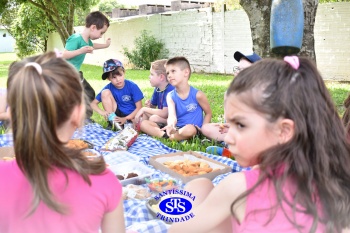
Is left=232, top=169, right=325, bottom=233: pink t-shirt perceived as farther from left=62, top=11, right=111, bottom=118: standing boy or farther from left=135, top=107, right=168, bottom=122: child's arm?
left=62, top=11, right=111, bottom=118: standing boy

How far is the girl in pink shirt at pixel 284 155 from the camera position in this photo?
1187mm

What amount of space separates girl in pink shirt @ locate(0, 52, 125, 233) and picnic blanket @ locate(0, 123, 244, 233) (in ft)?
0.59

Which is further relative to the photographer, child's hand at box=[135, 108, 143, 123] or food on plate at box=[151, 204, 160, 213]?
child's hand at box=[135, 108, 143, 123]

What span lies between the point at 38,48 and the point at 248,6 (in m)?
17.7

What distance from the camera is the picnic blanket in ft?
6.37

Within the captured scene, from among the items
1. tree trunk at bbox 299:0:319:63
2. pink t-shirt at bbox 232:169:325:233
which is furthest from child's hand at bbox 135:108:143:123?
pink t-shirt at bbox 232:169:325:233

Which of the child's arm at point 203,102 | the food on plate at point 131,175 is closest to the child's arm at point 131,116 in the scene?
the child's arm at point 203,102

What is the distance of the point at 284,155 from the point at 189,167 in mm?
1507

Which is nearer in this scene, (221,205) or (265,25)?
(221,205)

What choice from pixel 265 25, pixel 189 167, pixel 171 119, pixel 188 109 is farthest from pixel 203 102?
pixel 265 25

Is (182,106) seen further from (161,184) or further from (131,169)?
(161,184)

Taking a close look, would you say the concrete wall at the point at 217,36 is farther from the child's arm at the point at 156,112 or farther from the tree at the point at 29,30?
the child's arm at the point at 156,112

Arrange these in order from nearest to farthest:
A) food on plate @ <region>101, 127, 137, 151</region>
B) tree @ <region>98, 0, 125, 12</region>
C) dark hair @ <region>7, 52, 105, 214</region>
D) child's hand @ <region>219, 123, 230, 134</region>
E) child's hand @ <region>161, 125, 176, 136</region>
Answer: dark hair @ <region>7, 52, 105, 214</region>, food on plate @ <region>101, 127, 137, 151</region>, child's hand @ <region>219, 123, 230, 134</region>, child's hand @ <region>161, 125, 176, 136</region>, tree @ <region>98, 0, 125, 12</region>

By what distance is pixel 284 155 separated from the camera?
121cm
